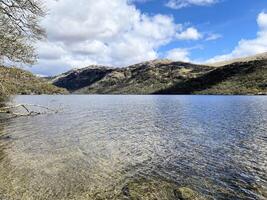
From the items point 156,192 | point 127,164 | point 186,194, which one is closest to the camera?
point 186,194

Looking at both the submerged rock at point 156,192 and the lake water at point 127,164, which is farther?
the lake water at point 127,164

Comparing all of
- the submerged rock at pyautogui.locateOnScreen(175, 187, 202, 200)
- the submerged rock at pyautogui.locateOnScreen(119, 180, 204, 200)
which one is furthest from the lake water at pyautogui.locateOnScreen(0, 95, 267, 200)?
the submerged rock at pyautogui.locateOnScreen(175, 187, 202, 200)

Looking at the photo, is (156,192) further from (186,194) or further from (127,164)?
(127,164)


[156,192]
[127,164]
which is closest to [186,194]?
[156,192]

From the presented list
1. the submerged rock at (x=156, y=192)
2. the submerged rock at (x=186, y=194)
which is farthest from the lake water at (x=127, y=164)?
the submerged rock at (x=186, y=194)

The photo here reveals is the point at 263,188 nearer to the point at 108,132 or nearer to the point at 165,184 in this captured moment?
the point at 165,184

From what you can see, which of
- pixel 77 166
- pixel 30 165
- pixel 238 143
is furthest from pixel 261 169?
pixel 30 165

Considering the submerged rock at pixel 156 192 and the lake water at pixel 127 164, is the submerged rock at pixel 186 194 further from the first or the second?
the lake water at pixel 127 164

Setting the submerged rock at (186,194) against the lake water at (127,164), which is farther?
the lake water at (127,164)

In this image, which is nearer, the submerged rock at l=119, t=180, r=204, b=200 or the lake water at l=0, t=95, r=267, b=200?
the submerged rock at l=119, t=180, r=204, b=200

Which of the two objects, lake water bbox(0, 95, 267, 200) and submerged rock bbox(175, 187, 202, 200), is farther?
lake water bbox(0, 95, 267, 200)

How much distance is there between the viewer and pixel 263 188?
19.6m

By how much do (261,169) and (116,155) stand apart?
12.8 metres

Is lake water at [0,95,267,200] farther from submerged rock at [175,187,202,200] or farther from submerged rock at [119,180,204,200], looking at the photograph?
submerged rock at [175,187,202,200]
